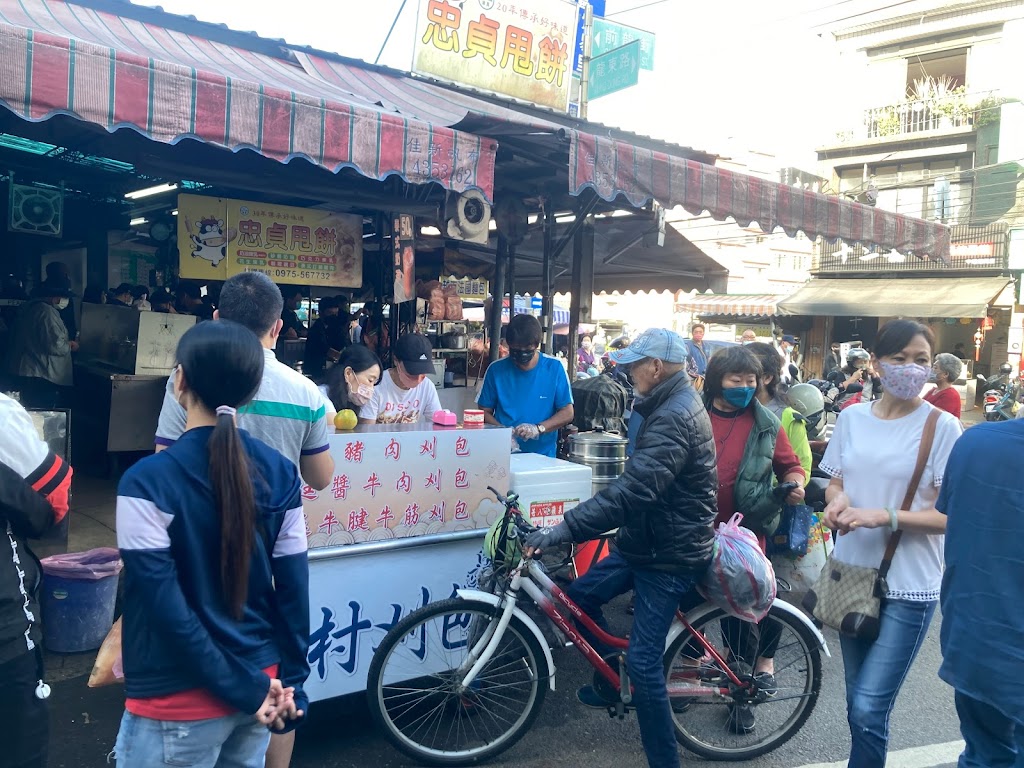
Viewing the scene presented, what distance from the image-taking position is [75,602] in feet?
12.8

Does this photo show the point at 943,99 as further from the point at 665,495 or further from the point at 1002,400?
the point at 665,495

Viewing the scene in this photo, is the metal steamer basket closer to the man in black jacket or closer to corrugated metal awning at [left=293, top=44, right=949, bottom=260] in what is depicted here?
the man in black jacket

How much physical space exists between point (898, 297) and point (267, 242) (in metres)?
22.9

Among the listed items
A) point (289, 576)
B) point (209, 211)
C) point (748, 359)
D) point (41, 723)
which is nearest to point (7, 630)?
point (41, 723)

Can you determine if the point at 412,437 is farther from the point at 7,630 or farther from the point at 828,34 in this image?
the point at 828,34

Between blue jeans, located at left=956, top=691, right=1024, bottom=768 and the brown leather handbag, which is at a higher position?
the brown leather handbag

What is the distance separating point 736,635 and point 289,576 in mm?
2417

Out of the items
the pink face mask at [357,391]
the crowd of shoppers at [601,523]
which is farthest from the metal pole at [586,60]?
the pink face mask at [357,391]

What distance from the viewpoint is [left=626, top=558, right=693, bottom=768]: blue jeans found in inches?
111

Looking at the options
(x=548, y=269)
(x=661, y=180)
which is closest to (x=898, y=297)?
(x=548, y=269)

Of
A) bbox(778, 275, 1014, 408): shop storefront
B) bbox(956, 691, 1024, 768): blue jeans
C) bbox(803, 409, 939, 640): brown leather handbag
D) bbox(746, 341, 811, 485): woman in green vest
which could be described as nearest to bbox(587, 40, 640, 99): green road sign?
bbox(746, 341, 811, 485): woman in green vest

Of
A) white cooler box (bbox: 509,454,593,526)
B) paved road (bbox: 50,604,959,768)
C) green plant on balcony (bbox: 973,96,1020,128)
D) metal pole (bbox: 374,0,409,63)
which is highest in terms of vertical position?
green plant on balcony (bbox: 973,96,1020,128)

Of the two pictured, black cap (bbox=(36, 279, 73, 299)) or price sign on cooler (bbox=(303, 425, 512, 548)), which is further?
black cap (bbox=(36, 279, 73, 299))

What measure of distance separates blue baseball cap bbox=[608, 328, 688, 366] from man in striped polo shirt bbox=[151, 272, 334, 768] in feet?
4.08
